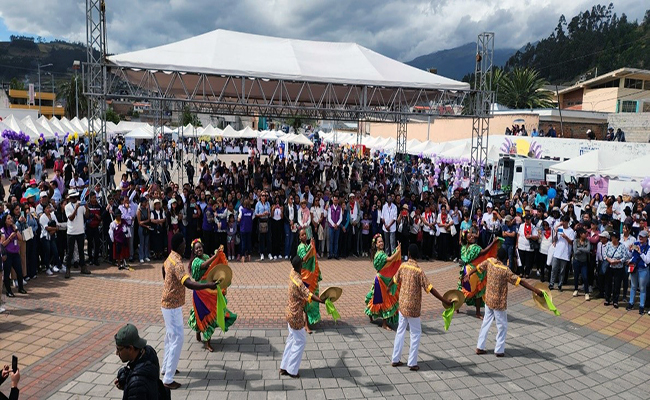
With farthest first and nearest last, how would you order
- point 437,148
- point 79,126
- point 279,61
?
point 79,126 → point 437,148 → point 279,61

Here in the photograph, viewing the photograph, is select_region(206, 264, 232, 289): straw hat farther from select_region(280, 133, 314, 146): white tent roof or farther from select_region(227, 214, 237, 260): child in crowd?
select_region(280, 133, 314, 146): white tent roof

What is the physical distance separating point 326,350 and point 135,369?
4063mm

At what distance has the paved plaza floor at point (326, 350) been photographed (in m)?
5.89

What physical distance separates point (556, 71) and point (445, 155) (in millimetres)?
74037

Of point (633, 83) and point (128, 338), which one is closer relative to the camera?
point (128, 338)

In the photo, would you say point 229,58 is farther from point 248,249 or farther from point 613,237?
point 613,237

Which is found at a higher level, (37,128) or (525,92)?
(525,92)

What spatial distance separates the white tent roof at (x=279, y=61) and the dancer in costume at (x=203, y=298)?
7.88 metres

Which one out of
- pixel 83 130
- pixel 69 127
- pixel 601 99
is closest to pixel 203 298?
pixel 69 127

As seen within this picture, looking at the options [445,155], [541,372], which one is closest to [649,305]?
[541,372]

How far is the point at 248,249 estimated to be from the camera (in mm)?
12227

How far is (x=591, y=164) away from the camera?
1547cm

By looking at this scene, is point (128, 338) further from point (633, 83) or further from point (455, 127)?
point (633, 83)

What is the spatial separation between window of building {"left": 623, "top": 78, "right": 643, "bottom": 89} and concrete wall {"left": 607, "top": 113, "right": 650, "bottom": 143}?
1532 cm
